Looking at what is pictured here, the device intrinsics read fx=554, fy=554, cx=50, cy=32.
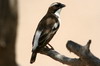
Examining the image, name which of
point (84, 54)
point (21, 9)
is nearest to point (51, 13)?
point (84, 54)

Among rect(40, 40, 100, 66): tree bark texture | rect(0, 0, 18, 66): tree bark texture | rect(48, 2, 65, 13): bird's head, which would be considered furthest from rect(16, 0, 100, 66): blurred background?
rect(40, 40, 100, 66): tree bark texture

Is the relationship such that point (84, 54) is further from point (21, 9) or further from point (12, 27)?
point (21, 9)

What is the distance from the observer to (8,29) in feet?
21.5

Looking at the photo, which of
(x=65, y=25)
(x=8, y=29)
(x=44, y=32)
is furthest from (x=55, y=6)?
(x=65, y=25)

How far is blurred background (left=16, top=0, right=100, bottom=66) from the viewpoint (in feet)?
21.8

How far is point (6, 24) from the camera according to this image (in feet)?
21.7

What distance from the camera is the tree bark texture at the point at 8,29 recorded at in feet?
21.4

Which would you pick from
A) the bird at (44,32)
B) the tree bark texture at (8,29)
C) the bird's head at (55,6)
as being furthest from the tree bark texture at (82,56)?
the tree bark texture at (8,29)

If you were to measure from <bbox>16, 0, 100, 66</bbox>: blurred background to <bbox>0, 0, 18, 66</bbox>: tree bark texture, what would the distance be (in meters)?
0.36

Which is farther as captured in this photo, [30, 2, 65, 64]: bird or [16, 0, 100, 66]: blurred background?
[16, 0, 100, 66]: blurred background

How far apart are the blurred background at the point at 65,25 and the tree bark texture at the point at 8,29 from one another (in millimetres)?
365

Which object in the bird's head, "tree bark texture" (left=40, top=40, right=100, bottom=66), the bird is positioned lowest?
the bird

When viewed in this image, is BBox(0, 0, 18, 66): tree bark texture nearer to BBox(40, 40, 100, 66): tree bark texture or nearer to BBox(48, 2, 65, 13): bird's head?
BBox(48, 2, 65, 13): bird's head

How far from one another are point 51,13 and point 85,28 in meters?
1.77
